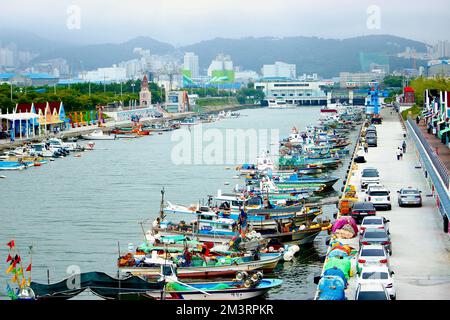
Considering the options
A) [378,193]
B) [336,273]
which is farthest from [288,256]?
[336,273]

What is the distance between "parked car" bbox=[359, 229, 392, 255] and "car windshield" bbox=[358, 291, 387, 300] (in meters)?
3.03

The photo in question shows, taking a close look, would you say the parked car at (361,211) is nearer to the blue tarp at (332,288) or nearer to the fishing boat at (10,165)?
the blue tarp at (332,288)

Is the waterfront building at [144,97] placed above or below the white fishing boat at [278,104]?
above

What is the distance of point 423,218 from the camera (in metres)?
12.9

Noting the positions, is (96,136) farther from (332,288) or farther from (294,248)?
(332,288)

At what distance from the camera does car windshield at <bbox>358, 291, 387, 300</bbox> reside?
6.91 metres

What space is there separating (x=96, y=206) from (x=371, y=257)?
36.7ft

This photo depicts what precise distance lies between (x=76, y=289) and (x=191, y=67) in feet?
602

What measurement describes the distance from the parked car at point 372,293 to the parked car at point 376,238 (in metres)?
2.81

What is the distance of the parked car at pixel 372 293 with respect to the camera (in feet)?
22.7

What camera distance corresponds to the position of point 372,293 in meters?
6.99

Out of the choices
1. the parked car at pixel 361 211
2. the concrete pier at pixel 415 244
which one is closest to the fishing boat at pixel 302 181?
the concrete pier at pixel 415 244

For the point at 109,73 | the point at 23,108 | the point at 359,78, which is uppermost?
the point at 109,73
